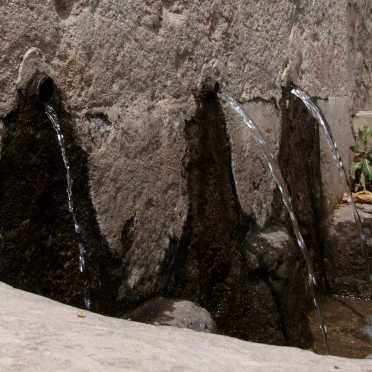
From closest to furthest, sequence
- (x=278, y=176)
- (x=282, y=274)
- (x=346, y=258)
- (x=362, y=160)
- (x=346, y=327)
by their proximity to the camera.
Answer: (x=282, y=274) < (x=278, y=176) < (x=346, y=327) < (x=346, y=258) < (x=362, y=160)

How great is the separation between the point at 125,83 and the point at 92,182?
14.9 inches

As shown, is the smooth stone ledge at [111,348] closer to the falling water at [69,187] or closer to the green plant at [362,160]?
the falling water at [69,187]

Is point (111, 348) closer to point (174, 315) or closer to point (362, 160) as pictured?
point (174, 315)

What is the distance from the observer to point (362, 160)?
15.5 feet

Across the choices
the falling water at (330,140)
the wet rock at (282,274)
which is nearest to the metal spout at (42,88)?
the wet rock at (282,274)

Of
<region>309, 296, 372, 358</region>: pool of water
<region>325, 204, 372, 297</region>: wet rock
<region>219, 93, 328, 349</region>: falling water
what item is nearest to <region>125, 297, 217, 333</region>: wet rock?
<region>219, 93, 328, 349</region>: falling water

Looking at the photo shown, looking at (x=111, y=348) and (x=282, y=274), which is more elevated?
(x=111, y=348)

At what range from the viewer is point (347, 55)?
4879 mm

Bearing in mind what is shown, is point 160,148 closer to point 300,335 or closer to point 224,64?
point 224,64

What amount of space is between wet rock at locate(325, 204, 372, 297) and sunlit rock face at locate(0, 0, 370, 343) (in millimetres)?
416

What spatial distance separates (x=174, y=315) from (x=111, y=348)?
3.22 feet

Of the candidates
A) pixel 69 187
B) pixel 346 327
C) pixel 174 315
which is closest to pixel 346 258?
pixel 346 327

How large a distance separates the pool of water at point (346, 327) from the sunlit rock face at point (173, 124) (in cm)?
43

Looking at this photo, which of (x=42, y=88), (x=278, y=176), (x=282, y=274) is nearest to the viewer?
(x=42, y=88)
